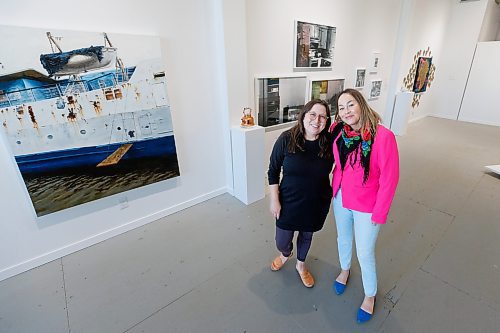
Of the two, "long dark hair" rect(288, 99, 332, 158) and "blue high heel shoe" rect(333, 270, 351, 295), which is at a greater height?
"long dark hair" rect(288, 99, 332, 158)

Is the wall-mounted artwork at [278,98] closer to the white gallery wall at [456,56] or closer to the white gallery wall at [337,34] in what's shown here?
the white gallery wall at [337,34]

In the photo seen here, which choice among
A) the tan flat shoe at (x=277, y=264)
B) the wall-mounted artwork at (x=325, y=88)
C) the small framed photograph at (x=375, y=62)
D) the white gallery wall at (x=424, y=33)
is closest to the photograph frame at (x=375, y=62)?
the small framed photograph at (x=375, y=62)

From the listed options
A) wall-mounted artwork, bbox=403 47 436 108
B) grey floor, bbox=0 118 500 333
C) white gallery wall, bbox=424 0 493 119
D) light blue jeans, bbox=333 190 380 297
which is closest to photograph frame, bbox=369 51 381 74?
wall-mounted artwork, bbox=403 47 436 108

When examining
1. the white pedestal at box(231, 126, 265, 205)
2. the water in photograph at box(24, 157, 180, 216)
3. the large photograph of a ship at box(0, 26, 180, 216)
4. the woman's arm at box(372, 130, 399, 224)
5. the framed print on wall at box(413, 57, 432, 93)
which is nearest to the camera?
the woman's arm at box(372, 130, 399, 224)

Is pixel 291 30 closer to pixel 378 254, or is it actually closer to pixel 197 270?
pixel 378 254

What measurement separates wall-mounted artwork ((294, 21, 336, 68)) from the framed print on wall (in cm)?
386

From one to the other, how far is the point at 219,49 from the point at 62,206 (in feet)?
6.98

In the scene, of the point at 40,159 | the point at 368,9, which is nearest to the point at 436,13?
the point at 368,9

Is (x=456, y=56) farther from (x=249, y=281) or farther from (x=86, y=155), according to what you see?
(x=86, y=155)

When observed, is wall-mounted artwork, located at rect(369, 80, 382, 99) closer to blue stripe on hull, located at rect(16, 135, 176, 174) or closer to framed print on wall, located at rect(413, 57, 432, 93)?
framed print on wall, located at rect(413, 57, 432, 93)

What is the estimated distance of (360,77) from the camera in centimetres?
459

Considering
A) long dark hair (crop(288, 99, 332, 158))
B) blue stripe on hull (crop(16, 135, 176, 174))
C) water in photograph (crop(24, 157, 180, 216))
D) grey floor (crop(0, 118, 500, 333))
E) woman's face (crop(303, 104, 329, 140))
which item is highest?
woman's face (crop(303, 104, 329, 140))

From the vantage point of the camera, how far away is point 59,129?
1.91 metres

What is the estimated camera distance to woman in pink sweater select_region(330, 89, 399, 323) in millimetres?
1220
